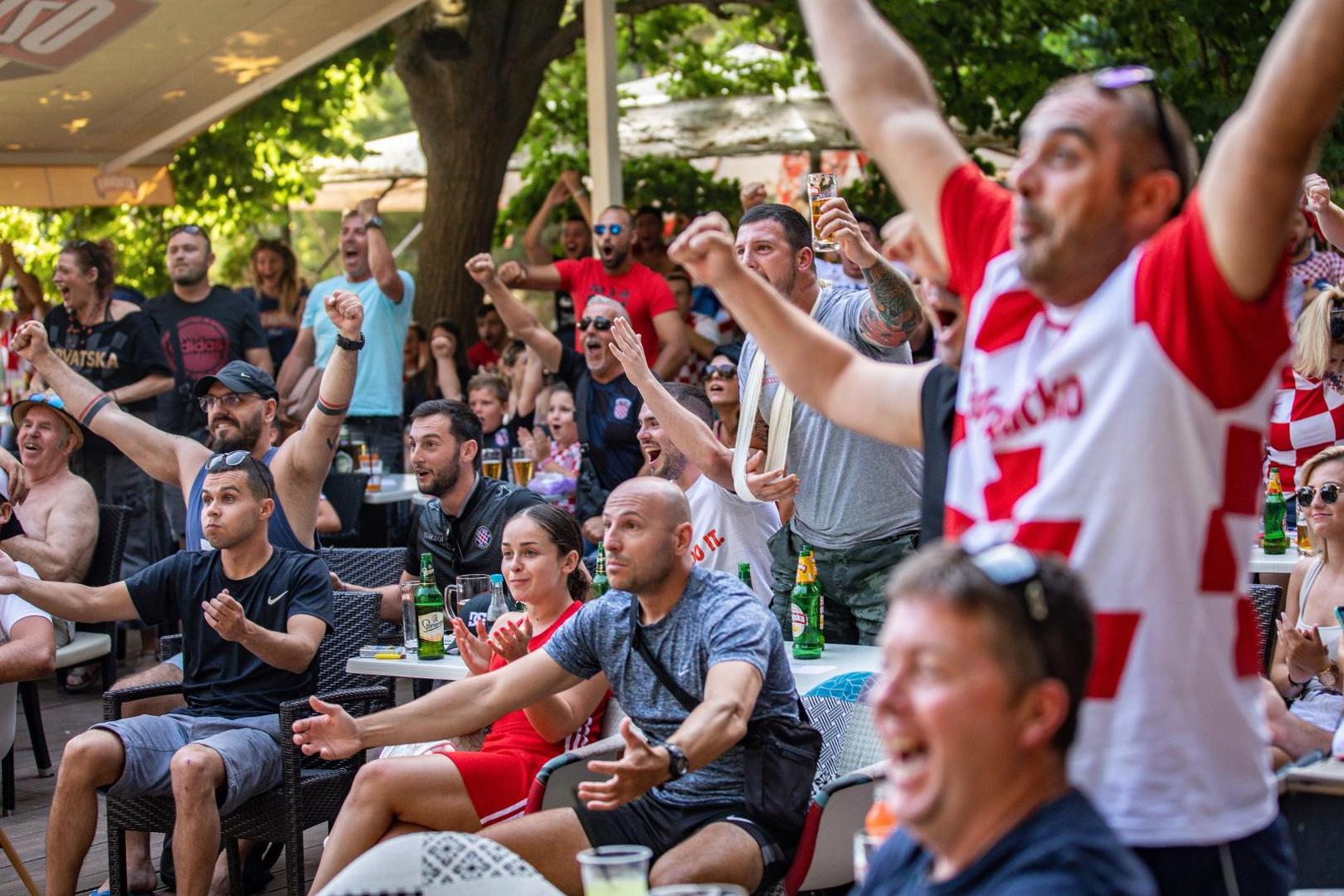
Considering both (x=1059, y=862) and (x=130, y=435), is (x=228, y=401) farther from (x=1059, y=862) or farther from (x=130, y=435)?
(x=1059, y=862)

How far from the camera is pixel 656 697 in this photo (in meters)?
4.06

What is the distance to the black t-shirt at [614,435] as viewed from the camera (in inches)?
316

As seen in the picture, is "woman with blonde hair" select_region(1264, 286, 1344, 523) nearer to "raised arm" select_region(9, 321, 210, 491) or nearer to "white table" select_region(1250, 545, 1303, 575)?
"white table" select_region(1250, 545, 1303, 575)

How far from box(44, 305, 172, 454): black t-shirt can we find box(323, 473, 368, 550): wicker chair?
124cm

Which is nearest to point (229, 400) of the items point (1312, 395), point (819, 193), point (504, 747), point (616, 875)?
point (504, 747)

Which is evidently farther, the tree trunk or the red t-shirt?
the tree trunk

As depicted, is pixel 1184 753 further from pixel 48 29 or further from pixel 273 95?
pixel 273 95

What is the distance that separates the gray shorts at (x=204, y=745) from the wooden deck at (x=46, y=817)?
10.8 inches

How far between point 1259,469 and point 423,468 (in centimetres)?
477

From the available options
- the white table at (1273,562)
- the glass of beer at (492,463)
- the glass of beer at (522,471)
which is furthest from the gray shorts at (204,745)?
the white table at (1273,562)

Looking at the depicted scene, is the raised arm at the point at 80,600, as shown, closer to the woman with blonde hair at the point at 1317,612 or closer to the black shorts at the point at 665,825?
the black shorts at the point at 665,825

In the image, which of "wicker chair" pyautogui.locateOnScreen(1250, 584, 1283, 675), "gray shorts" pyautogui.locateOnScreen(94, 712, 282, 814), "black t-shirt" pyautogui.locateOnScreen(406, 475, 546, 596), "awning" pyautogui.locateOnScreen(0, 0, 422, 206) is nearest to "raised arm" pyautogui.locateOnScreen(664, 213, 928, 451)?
"wicker chair" pyautogui.locateOnScreen(1250, 584, 1283, 675)

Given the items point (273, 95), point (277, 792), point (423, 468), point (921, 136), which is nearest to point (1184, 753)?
point (921, 136)

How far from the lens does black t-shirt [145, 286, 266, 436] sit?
9.24m
